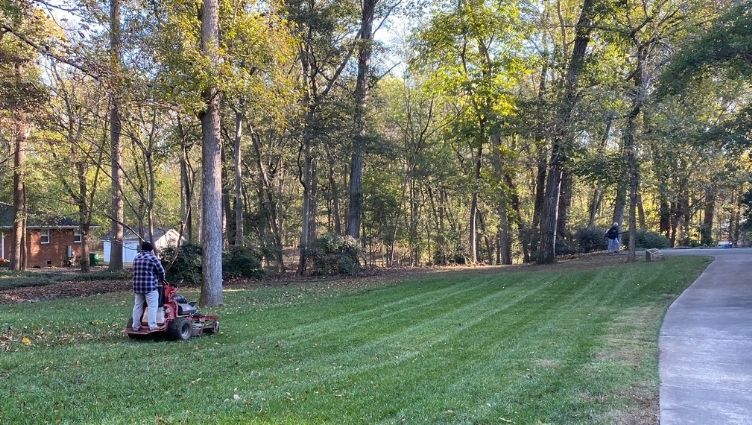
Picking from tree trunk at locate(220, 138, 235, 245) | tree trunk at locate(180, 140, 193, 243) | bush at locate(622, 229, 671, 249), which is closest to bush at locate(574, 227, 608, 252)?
bush at locate(622, 229, 671, 249)

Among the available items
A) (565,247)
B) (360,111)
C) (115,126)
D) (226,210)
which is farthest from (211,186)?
(565,247)

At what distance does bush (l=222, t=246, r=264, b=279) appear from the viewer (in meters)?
21.8

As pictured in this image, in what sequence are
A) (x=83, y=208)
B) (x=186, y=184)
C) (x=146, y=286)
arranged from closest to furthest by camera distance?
(x=146, y=286)
(x=186, y=184)
(x=83, y=208)

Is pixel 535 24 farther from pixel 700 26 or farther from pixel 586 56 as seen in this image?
pixel 700 26

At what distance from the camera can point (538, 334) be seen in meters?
9.09

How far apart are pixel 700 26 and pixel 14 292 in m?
23.0

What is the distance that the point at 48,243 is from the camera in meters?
41.0

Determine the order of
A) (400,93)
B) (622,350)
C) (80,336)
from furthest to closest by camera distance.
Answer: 1. (400,93)
2. (80,336)
3. (622,350)

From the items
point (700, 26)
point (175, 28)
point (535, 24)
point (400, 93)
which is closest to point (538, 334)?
point (175, 28)

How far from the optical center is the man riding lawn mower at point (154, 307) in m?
8.35

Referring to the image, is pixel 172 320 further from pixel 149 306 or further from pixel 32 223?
pixel 32 223

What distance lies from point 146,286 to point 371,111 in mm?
19122

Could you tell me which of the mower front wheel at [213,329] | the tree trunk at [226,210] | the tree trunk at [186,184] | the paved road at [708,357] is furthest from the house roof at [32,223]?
the paved road at [708,357]

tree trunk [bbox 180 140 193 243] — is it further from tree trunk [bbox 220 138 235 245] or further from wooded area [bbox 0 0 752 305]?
tree trunk [bbox 220 138 235 245]
